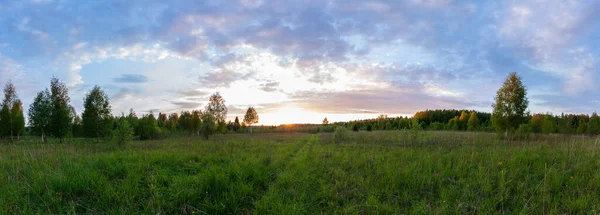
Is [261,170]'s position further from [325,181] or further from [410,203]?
[410,203]

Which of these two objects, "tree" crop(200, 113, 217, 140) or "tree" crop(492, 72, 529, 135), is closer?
"tree" crop(492, 72, 529, 135)

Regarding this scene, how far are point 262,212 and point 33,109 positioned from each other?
50970mm

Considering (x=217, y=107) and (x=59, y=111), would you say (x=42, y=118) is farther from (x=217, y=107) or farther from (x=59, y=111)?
(x=217, y=107)

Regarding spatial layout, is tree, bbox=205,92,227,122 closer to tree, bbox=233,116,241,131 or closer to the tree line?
the tree line

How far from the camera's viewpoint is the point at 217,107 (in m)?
39.9

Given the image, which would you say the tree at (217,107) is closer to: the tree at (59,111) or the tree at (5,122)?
the tree at (59,111)

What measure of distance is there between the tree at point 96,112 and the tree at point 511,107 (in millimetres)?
50281

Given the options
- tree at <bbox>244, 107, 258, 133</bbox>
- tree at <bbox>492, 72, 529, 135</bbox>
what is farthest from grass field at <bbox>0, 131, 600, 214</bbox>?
tree at <bbox>244, 107, 258, 133</bbox>

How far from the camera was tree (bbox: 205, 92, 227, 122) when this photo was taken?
39.2 metres

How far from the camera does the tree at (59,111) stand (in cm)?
3481

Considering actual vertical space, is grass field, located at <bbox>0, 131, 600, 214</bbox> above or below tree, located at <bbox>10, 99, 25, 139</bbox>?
below

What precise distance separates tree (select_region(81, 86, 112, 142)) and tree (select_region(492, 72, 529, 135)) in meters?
50.3

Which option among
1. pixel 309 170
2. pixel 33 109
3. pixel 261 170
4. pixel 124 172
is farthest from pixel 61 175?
pixel 33 109

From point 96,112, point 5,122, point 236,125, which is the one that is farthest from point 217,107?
point 236,125
